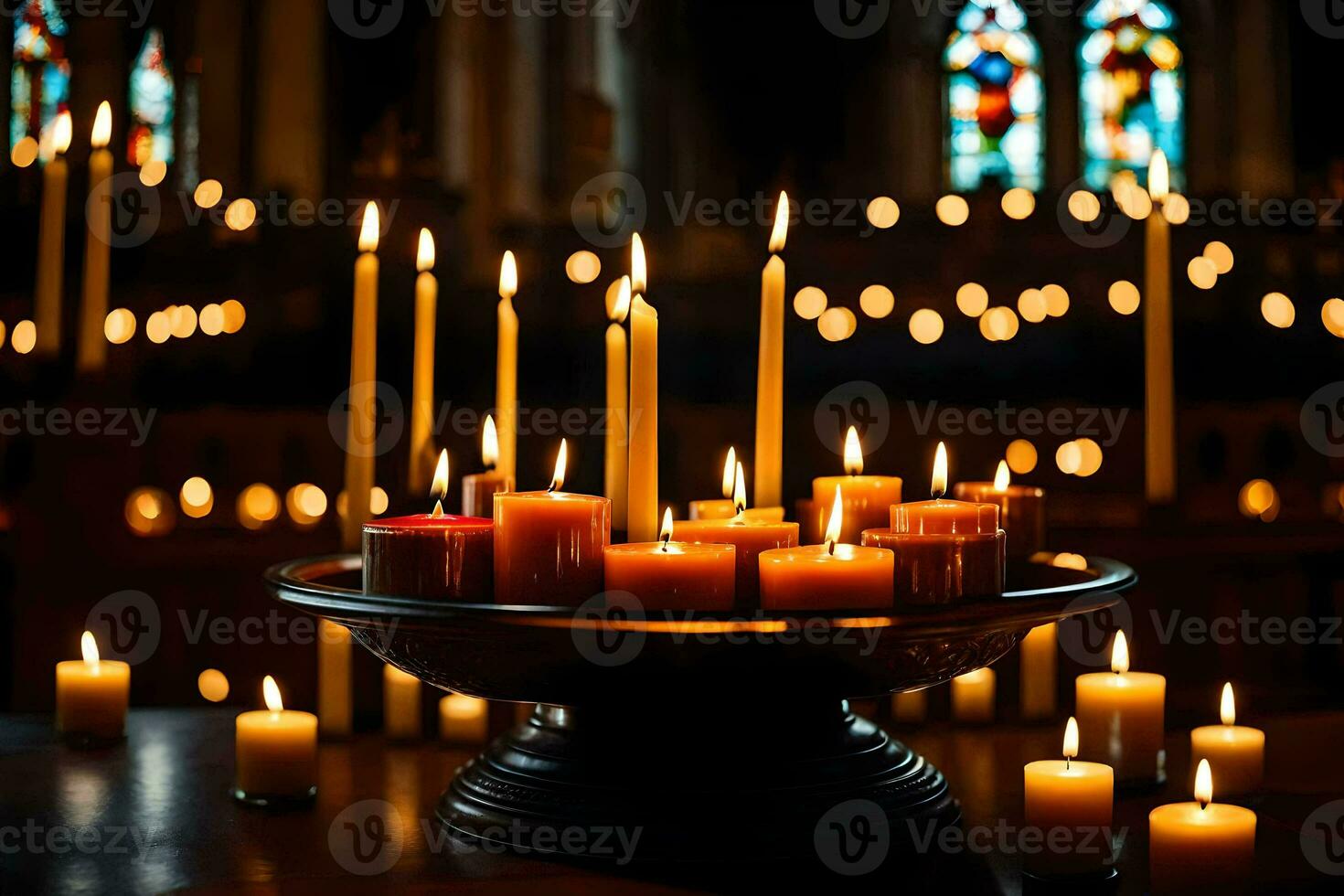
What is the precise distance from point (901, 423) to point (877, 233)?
0.88 meters

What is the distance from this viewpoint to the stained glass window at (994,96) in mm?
3719

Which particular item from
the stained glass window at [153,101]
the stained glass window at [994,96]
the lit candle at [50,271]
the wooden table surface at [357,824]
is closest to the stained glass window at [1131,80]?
the stained glass window at [994,96]

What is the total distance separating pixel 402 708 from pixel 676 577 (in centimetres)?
48

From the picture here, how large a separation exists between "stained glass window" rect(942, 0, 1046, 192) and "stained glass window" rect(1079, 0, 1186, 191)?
5.7 inches

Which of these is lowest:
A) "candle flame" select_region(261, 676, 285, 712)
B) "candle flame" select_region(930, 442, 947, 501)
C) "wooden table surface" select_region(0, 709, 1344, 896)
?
"wooden table surface" select_region(0, 709, 1344, 896)

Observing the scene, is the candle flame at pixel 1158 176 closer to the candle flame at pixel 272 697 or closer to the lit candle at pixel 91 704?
the candle flame at pixel 272 697

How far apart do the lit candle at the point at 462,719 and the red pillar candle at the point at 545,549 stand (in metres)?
0.39

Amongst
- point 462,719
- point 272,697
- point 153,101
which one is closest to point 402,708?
point 462,719

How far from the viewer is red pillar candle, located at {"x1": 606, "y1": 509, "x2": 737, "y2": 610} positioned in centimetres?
78

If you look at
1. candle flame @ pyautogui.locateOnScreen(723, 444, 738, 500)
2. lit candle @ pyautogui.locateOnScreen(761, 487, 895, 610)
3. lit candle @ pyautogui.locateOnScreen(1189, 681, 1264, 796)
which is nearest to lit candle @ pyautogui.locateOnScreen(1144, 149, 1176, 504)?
lit candle @ pyautogui.locateOnScreen(1189, 681, 1264, 796)

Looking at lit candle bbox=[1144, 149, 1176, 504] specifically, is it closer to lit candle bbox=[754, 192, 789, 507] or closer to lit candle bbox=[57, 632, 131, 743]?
lit candle bbox=[754, 192, 789, 507]

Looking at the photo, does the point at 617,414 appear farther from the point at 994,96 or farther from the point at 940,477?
the point at 994,96

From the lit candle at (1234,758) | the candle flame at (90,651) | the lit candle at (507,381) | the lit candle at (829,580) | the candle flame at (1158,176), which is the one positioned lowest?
the lit candle at (1234,758)

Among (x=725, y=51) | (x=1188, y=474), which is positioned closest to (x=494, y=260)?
(x=725, y=51)
